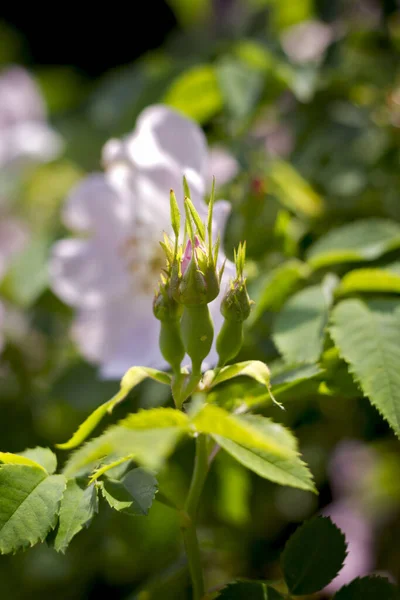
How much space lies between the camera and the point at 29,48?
8.08 feet

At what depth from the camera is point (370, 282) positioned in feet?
1.99

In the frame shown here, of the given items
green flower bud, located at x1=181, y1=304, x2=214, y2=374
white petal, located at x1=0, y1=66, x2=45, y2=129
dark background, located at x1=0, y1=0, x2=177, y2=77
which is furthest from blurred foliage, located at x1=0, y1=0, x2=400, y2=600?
dark background, located at x1=0, y1=0, x2=177, y2=77

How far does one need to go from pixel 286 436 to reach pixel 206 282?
10 cm

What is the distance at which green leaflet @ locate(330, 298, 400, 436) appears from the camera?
0.45 m

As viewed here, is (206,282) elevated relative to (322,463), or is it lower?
elevated

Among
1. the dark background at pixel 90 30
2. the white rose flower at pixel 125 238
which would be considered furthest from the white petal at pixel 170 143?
the dark background at pixel 90 30

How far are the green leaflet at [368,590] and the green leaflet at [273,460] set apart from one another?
3.8 inches

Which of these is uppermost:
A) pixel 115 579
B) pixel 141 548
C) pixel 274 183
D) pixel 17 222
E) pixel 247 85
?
pixel 247 85

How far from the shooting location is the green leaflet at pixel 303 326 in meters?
0.53

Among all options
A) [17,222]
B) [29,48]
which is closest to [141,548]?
[17,222]

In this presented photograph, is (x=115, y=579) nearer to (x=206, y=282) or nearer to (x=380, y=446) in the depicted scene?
(x=380, y=446)

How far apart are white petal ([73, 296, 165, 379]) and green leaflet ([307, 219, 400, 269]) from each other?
0.63ft

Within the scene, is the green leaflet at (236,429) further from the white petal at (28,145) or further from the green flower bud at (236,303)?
the white petal at (28,145)

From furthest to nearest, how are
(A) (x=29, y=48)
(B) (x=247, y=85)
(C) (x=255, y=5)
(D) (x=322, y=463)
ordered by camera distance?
1. (A) (x=29, y=48)
2. (C) (x=255, y=5)
3. (D) (x=322, y=463)
4. (B) (x=247, y=85)
